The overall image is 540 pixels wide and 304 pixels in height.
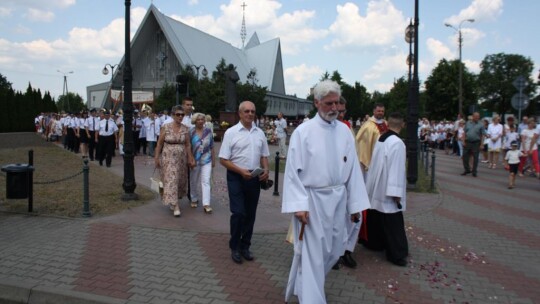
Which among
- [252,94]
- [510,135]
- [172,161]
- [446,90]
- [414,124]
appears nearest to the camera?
[172,161]

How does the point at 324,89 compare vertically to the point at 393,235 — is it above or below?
above

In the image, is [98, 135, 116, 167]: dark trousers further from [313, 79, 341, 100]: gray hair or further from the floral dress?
[313, 79, 341, 100]: gray hair

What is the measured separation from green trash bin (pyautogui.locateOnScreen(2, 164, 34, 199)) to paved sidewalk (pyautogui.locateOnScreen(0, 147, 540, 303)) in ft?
1.44

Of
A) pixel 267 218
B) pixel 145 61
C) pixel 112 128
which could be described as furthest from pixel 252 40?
pixel 267 218

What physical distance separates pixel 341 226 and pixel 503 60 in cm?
9276

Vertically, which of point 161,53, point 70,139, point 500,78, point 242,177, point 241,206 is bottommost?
point 241,206

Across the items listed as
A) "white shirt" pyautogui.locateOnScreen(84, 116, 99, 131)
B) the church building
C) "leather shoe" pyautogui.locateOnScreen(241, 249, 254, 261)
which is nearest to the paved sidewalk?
"leather shoe" pyautogui.locateOnScreen(241, 249, 254, 261)

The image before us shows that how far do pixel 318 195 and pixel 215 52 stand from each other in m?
73.7

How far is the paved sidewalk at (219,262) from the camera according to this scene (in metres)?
4.66

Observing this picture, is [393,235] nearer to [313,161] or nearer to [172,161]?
[313,161]

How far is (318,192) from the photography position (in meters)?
4.22

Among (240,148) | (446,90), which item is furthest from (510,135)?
(446,90)

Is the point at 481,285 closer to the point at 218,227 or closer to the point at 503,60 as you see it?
the point at 218,227

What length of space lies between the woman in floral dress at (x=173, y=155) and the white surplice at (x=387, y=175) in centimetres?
354
